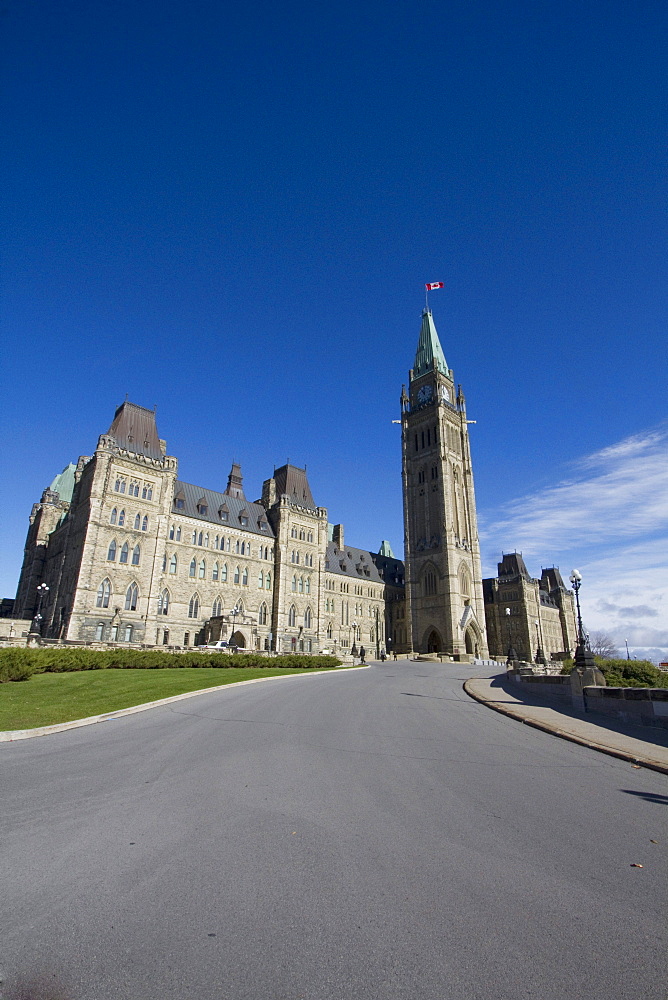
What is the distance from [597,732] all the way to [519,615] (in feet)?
269

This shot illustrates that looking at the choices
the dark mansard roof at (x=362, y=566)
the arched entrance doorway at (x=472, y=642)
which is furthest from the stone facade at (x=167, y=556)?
the arched entrance doorway at (x=472, y=642)

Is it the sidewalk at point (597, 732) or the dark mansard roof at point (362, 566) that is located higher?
the dark mansard roof at point (362, 566)

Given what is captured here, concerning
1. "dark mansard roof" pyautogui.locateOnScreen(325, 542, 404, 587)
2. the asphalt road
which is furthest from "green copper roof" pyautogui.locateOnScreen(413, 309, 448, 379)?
the asphalt road

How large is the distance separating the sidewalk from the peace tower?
55.4 m

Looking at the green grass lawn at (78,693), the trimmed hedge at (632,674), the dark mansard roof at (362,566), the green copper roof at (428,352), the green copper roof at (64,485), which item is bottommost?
the green grass lawn at (78,693)

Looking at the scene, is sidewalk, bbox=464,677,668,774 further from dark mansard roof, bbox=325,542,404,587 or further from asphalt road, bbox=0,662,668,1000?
dark mansard roof, bbox=325,542,404,587

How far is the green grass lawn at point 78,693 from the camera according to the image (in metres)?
12.5

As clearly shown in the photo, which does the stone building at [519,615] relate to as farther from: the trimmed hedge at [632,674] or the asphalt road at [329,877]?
the asphalt road at [329,877]

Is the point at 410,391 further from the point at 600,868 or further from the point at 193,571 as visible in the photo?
the point at 600,868

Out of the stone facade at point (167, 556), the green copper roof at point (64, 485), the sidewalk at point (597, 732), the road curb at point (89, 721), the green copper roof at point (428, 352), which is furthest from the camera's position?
the green copper roof at point (428, 352)

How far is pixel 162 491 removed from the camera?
4838 centimetres

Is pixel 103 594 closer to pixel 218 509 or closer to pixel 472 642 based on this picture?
pixel 218 509

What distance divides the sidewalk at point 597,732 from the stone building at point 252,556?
34.5 meters

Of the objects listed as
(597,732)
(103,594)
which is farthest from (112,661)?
(597,732)
